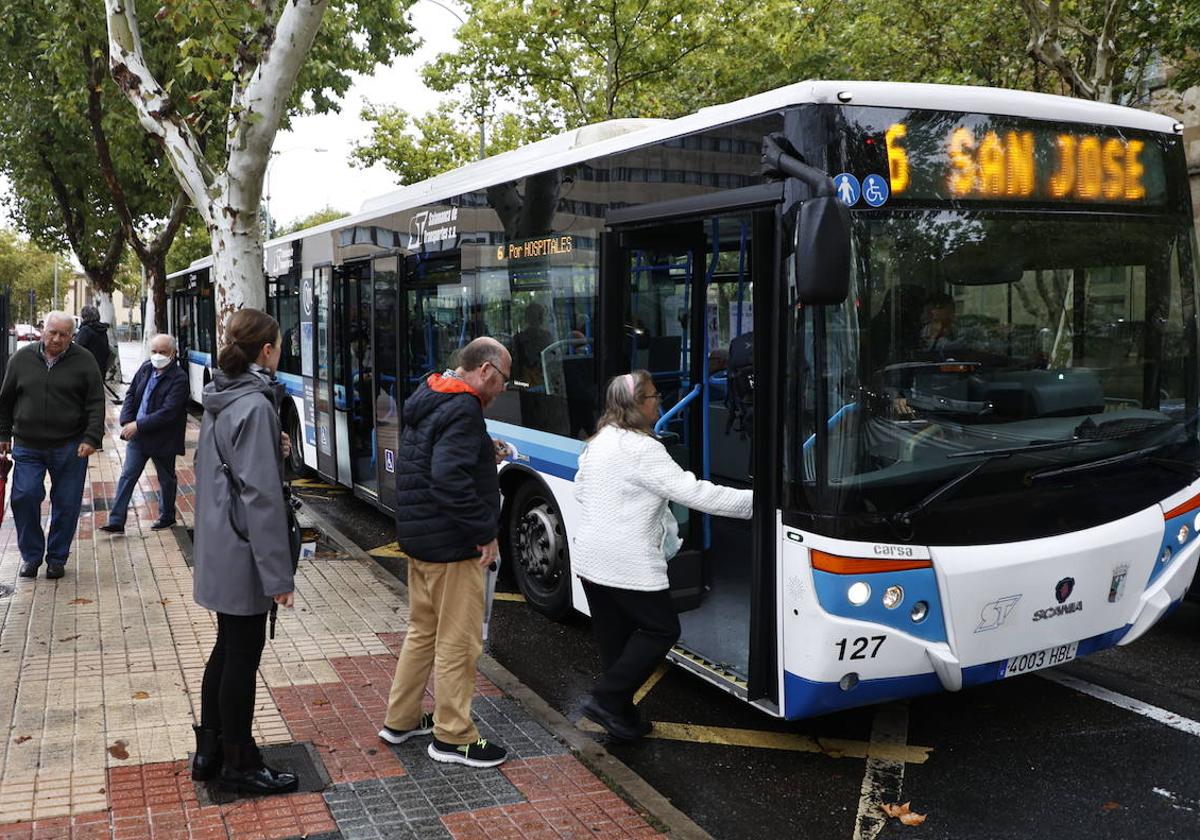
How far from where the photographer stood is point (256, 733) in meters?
4.97

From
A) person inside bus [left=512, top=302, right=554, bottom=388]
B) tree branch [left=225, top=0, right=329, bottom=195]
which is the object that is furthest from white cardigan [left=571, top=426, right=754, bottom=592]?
tree branch [left=225, top=0, right=329, bottom=195]

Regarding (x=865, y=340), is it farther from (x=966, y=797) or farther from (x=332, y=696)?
(x=332, y=696)

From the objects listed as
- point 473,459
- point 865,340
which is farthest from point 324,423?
point 865,340

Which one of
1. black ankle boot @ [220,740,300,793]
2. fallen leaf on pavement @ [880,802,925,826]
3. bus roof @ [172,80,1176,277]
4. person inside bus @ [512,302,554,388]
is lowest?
fallen leaf on pavement @ [880,802,925,826]

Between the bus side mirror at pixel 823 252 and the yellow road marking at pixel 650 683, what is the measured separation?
2.50 metres

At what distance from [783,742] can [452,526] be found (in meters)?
Answer: 2.03

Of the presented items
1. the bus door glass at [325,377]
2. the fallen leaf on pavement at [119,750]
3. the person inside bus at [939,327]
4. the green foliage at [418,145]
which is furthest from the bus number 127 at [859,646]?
the green foliage at [418,145]

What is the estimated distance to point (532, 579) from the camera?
286 inches

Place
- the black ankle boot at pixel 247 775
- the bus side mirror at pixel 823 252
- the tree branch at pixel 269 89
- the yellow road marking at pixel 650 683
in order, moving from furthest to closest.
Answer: the tree branch at pixel 269 89 → the yellow road marking at pixel 650 683 → the black ankle boot at pixel 247 775 → the bus side mirror at pixel 823 252

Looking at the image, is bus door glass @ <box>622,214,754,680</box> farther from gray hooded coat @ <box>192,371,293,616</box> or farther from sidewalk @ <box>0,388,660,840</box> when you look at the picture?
gray hooded coat @ <box>192,371,293,616</box>

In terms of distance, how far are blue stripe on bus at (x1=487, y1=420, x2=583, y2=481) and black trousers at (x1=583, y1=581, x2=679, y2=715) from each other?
1.30 metres

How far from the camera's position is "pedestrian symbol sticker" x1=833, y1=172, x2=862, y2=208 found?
4441 millimetres

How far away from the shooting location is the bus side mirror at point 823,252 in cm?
420

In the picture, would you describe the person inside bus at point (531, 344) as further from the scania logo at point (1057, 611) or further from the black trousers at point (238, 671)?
the scania logo at point (1057, 611)
